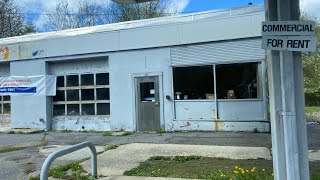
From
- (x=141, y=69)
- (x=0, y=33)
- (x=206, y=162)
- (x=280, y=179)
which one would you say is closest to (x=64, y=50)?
(x=141, y=69)

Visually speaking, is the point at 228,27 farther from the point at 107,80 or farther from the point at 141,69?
the point at 107,80

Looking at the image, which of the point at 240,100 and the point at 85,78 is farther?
the point at 85,78

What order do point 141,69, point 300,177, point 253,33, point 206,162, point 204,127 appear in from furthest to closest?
point 141,69 < point 204,127 < point 253,33 < point 206,162 < point 300,177

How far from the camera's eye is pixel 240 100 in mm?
13008

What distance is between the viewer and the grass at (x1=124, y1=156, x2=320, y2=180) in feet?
22.2

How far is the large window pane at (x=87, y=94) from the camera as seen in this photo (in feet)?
51.6

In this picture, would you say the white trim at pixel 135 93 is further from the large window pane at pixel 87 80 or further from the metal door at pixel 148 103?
the large window pane at pixel 87 80

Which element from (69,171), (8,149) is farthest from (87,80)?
(69,171)

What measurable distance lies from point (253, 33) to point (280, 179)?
8.60 metres

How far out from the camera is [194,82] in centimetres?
1376

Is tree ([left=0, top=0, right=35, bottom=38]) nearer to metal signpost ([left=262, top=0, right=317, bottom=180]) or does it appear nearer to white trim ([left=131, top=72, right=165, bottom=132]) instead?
white trim ([left=131, top=72, right=165, bottom=132])

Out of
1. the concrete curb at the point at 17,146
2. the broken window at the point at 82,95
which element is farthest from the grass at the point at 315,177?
the broken window at the point at 82,95

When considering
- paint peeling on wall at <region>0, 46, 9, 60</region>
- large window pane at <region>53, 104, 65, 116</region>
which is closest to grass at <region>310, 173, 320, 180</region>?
large window pane at <region>53, 104, 65, 116</region>

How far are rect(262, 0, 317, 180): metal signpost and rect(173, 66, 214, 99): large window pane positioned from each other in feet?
28.6
